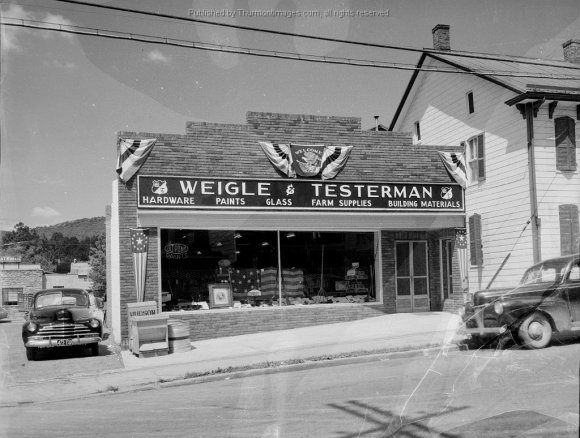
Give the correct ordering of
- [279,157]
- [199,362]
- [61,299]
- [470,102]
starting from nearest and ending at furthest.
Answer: [470,102] → [199,362] → [61,299] → [279,157]

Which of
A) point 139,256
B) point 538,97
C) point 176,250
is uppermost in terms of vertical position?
point 538,97

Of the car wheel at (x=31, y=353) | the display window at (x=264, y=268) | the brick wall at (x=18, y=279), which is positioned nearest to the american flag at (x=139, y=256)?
the display window at (x=264, y=268)

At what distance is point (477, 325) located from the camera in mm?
1423

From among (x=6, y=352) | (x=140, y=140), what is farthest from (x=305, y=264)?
(x=6, y=352)

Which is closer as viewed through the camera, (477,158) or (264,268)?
(477,158)

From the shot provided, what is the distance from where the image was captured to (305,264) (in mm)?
14906

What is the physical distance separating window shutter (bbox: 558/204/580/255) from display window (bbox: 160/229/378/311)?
1278 centimetres

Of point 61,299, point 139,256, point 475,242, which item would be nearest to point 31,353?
point 61,299

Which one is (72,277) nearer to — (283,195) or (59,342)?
(59,342)

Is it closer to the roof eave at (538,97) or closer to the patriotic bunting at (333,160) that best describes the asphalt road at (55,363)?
the patriotic bunting at (333,160)

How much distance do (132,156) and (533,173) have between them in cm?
1131

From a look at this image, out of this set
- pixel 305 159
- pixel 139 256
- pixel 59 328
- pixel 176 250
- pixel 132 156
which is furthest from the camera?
pixel 305 159

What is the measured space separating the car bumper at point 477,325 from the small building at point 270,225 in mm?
11641

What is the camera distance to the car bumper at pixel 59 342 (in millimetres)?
12242
